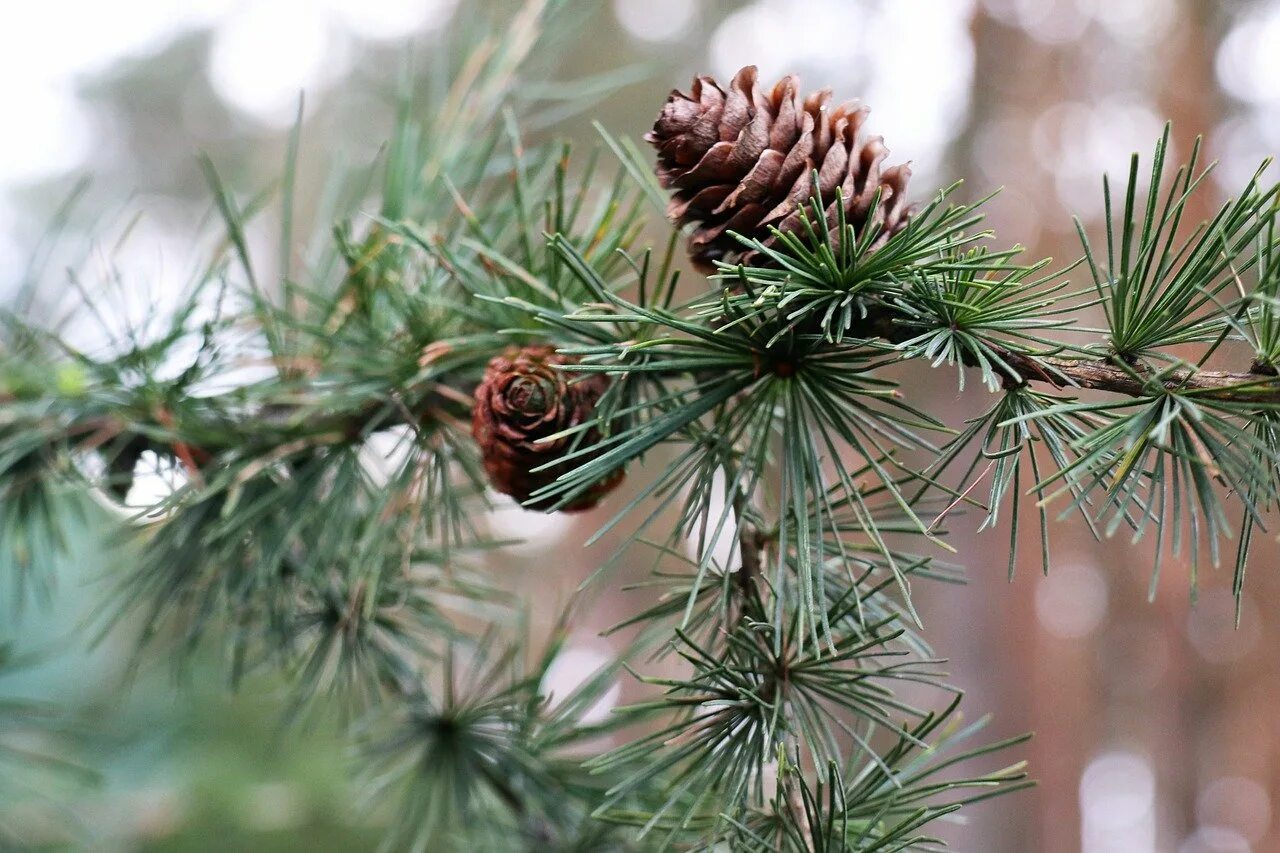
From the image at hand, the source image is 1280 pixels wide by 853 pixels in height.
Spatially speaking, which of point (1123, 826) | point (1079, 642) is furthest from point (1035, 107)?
point (1123, 826)

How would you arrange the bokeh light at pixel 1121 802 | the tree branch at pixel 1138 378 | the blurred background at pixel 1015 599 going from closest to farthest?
the tree branch at pixel 1138 378
the blurred background at pixel 1015 599
the bokeh light at pixel 1121 802

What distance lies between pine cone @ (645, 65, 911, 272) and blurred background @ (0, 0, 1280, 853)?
1080mm

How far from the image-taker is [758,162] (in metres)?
0.26

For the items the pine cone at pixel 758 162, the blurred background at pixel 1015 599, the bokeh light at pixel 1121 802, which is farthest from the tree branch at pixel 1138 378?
the bokeh light at pixel 1121 802

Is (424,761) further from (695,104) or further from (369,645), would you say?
(695,104)

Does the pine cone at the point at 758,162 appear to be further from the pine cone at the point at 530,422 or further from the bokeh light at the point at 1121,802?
the bokeh light at the point at 1121,802

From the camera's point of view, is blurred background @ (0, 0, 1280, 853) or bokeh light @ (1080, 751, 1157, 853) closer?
blurred background @ (0, 0, 1280, 853)

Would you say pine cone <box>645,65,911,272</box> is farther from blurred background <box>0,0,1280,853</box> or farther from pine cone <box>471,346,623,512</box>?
blurred background <box>0,0,1280,853</box>

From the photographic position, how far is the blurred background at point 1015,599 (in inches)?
62.0

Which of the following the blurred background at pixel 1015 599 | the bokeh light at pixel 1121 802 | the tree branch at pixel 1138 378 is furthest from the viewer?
the bokeh light at pixel 1121 802

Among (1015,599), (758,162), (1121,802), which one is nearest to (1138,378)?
(758,162)

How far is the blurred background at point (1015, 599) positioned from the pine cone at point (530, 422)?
3.37 ft

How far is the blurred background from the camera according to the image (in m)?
1.58

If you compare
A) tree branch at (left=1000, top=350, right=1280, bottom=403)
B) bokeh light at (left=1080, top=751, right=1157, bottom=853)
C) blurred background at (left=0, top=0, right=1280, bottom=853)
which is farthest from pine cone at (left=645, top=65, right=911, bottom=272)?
bokeh light at (left=1080, top=751, right=1157, bottom=853)
